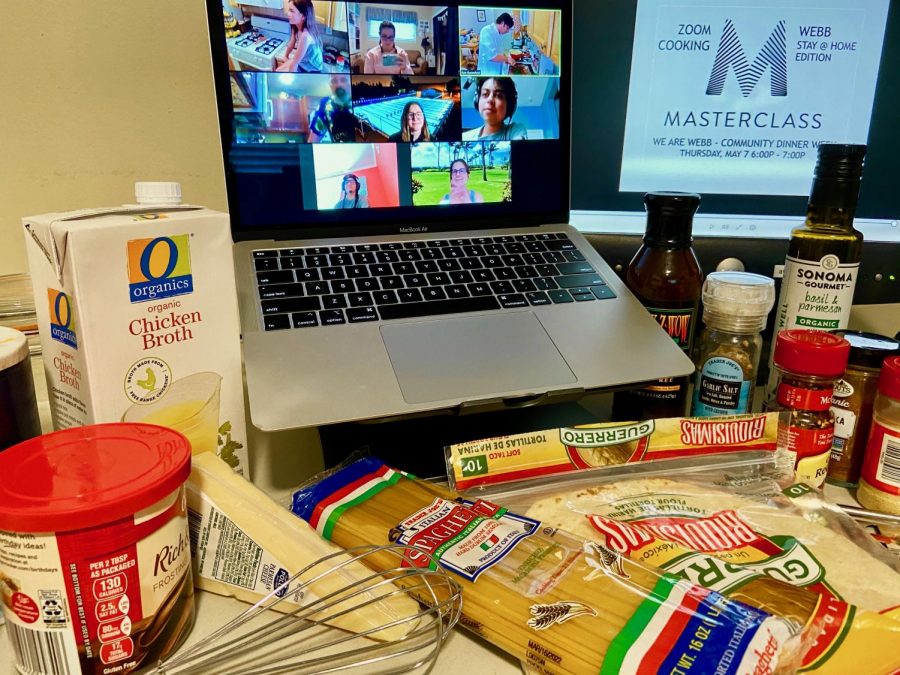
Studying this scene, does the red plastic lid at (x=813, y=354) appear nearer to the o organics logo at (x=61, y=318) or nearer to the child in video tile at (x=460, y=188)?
the child in video tile at (x=460, y=188)

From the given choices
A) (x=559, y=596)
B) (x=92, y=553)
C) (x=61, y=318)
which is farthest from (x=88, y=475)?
(x=559, y=596)

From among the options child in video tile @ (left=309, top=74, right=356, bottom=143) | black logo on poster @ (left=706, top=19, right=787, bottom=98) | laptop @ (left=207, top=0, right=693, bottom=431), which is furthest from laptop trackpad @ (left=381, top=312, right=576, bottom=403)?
black logo on poster @ (left=706, top=19, right=787, bottom=98)

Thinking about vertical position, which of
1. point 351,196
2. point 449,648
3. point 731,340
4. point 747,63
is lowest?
point 449,648

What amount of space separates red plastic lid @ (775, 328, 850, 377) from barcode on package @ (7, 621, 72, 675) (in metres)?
0.49

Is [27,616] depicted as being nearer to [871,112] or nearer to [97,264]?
[97,264]

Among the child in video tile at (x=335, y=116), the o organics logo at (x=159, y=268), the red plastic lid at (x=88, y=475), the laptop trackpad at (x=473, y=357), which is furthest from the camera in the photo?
the child in video tile at (x=335, y=116)

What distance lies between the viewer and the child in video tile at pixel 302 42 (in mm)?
593

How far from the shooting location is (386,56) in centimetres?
62

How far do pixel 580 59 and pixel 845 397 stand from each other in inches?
15.6

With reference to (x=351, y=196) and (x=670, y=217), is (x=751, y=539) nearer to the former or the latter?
(x=670, y=217)

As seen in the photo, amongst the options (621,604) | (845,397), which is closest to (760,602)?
(621,604)

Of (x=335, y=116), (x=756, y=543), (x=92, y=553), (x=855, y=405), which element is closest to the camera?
(x=92, y=553)

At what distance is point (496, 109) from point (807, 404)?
1.29ft

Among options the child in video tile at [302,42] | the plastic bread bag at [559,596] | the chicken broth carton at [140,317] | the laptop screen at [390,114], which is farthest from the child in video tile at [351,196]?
the plastic bread bag at [559,596]
